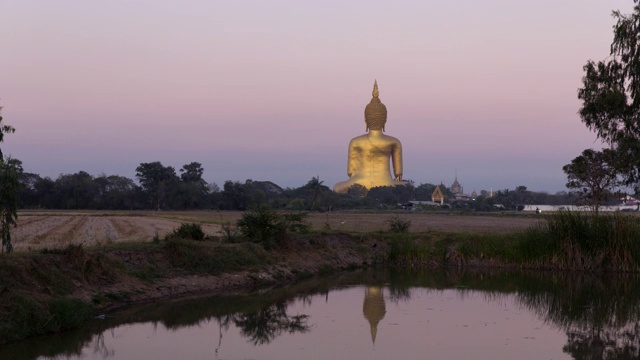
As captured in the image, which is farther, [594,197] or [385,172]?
[385,172]

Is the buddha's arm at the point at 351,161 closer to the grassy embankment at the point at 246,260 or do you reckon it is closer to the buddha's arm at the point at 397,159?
the buddha's arm at the point at 397,159

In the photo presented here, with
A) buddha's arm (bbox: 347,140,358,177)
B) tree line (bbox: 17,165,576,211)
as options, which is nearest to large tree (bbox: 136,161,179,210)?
tree line (bbox: 17,165,576,211)

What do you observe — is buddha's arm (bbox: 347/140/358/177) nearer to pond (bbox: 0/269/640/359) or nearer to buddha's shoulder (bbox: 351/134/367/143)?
buddha's shoulder (bbox: 351/134/367/143)

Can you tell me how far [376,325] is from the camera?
14805mm

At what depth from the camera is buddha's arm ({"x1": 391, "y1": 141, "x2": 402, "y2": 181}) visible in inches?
3610

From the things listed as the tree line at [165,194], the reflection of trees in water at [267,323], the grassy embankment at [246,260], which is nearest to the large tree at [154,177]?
the tree line at [165,194]

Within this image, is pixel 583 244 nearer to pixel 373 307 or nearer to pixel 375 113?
pixel 373 307

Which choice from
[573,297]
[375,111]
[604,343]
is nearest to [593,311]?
[573,297]

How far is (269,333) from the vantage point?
46.5 ft

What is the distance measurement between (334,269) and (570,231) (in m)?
7.50

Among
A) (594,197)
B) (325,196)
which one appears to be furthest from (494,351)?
(325,196)

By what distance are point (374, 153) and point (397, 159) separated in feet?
10.1

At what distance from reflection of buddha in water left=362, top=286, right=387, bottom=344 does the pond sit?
0.03 m

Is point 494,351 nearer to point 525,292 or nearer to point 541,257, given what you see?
point 525,292
